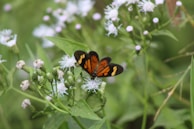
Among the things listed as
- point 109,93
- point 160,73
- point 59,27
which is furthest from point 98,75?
point 160,73

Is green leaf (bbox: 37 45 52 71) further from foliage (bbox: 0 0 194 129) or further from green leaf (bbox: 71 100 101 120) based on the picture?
green leaf (bbox: 71 100 101 120)

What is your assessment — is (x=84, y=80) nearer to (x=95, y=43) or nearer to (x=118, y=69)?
(x=118, y=69)

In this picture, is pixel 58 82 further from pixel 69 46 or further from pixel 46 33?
pixel 46 33

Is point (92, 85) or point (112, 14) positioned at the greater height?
point (112, 14)

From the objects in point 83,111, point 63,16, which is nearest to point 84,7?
point 63,16

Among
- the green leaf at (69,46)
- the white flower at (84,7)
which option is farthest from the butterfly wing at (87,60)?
the white flower at (84,7)

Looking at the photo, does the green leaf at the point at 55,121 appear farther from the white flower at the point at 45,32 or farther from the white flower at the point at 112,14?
the white flower at the point at 45,32
